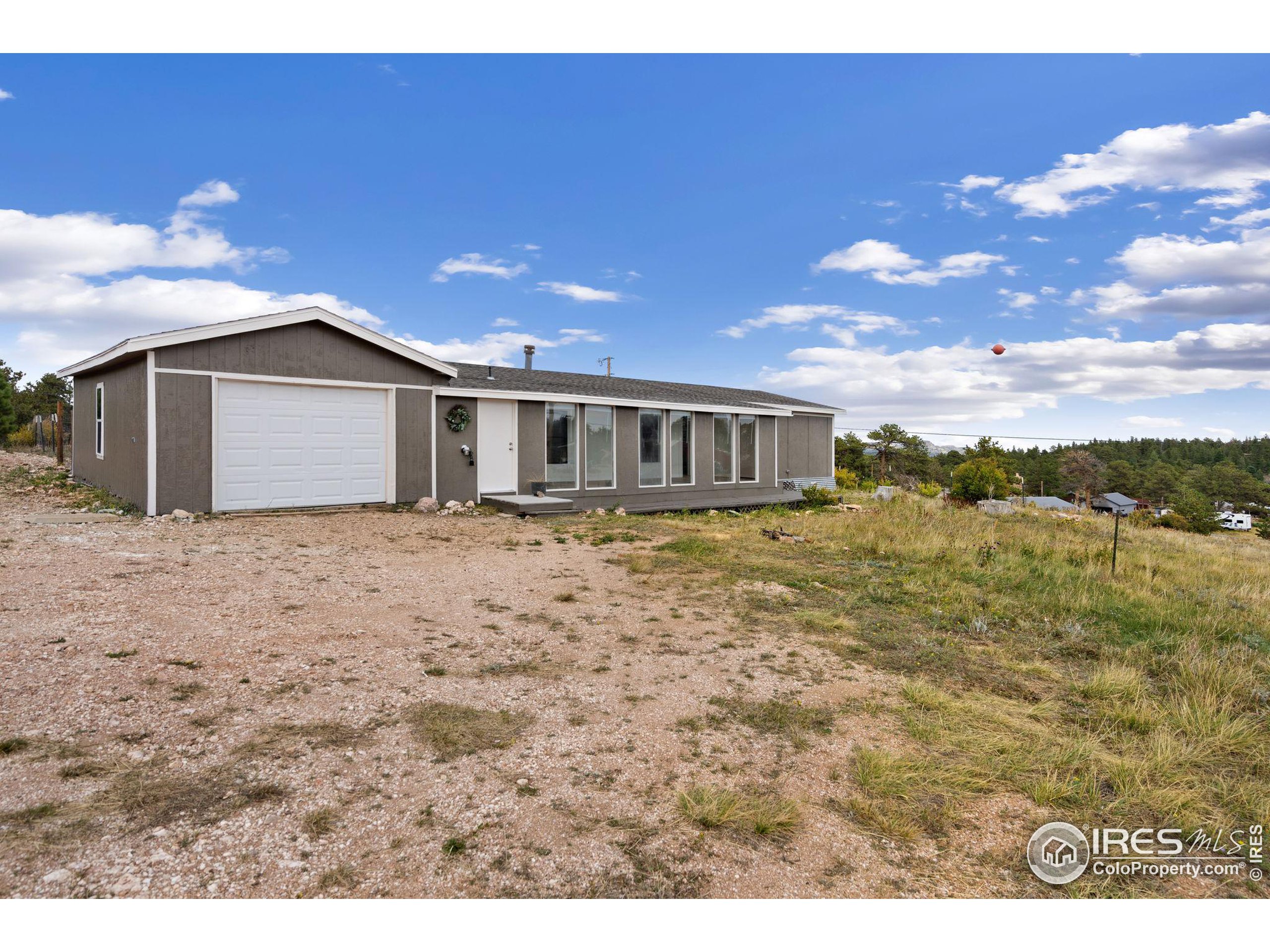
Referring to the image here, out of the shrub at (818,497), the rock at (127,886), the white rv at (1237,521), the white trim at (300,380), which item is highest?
the white trim at (300,380)

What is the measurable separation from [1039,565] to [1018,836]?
6.40 m

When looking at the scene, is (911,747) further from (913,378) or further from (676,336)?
(913,378)

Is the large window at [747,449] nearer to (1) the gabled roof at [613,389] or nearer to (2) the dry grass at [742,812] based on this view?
(1) the gabled roof at [613,389]

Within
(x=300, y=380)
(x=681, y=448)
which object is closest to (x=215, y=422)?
(x=300, y=380)

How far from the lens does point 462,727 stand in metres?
2.82

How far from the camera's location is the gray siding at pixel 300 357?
8812mm

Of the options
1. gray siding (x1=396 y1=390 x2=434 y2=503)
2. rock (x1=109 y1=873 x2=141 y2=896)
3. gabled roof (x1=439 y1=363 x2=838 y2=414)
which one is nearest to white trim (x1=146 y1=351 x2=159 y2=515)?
gray siding (x1=396 y1=390 x2=434 y2=503)

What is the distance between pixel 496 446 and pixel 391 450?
76.2 inches

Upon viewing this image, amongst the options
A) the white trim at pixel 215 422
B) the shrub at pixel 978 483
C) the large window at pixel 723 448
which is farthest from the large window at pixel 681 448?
the shrub at pixel 978 483

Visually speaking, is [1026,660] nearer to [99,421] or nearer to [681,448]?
[681,448]

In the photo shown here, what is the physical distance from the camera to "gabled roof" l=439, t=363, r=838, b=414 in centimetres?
1210

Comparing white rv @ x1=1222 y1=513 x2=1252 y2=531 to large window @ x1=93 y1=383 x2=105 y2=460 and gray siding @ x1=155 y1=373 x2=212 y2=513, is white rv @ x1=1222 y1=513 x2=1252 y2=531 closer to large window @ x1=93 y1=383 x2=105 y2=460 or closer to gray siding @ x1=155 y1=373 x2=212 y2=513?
gray siding @ x1=155 y1=373 x2=212 y2=513

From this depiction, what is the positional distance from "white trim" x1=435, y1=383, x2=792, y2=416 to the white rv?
5193cm

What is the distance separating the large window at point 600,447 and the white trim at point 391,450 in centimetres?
377
